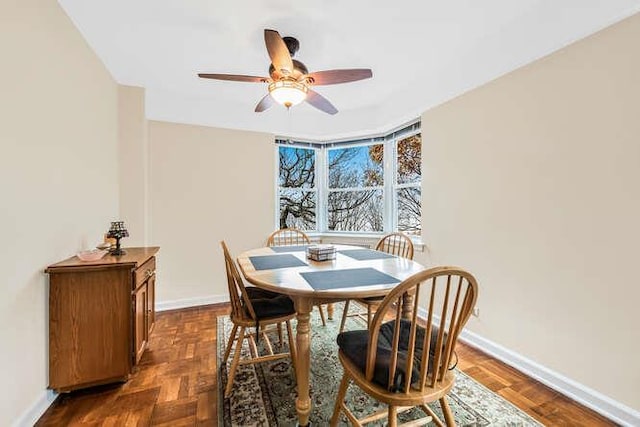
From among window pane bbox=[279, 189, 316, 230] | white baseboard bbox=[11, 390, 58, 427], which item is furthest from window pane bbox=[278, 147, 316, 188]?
white baseboard bbox=[11, 390, 58, 427]

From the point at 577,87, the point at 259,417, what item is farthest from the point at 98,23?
the point at 577,87

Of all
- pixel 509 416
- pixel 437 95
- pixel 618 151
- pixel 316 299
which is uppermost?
pixel 437 95

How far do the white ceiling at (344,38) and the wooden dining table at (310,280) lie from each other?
165 cm

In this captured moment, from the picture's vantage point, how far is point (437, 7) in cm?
187

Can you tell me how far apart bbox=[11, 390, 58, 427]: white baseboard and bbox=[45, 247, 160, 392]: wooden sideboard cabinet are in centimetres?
5

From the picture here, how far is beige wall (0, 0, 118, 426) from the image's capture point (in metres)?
1.37

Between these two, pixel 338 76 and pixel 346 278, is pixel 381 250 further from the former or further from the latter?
pixel 338 76

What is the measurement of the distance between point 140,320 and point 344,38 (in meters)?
2.52

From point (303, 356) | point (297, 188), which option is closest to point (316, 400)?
point (303, 356)

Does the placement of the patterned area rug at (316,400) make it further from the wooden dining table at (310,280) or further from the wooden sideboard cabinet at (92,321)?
the wooden sideboard cabinet at (92,321)

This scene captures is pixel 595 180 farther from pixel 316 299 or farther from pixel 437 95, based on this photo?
pixel 316 299

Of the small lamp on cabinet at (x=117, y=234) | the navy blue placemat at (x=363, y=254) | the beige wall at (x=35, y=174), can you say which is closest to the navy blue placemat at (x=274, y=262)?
the navy blue placemat at (x=363, y=254)

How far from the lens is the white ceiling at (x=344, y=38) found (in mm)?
1820

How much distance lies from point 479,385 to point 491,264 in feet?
2.93
